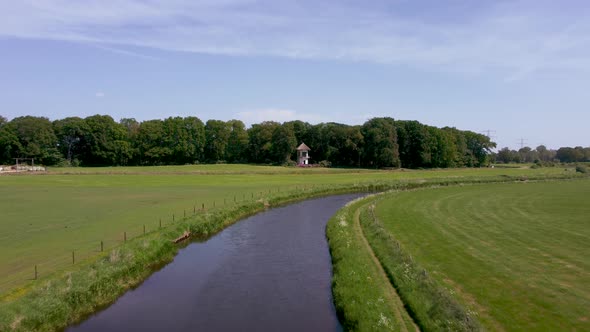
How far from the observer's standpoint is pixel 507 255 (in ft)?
81.8

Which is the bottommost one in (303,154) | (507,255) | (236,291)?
(236,291)

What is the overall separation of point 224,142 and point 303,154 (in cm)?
2722

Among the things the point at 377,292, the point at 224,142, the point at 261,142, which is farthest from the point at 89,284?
the point at 224,142

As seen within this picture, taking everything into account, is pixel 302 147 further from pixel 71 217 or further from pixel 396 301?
pixel 396 301

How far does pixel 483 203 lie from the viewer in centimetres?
5047

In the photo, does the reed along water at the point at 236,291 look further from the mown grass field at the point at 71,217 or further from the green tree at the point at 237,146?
the green tree at the point at 237,146

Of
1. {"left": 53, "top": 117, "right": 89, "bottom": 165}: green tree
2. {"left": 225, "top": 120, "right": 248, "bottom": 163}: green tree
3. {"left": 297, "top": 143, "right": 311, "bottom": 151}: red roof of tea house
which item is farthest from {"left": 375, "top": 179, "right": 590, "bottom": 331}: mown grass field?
{"left": 53, "top": 117, "right": 89, "bottom": 165}: green tree

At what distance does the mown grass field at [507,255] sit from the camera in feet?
54.6

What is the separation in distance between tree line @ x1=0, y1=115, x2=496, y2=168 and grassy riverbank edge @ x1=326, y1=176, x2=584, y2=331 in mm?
100894

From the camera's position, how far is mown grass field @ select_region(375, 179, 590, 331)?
54.6 ft

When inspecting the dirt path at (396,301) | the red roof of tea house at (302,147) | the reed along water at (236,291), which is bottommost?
the reed along water at (236,291)

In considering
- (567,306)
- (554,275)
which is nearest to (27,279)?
(567,306)

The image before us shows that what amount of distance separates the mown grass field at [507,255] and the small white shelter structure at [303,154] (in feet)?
298

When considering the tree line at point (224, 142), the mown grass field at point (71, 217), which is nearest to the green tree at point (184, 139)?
the tree line at point (224, 142)
